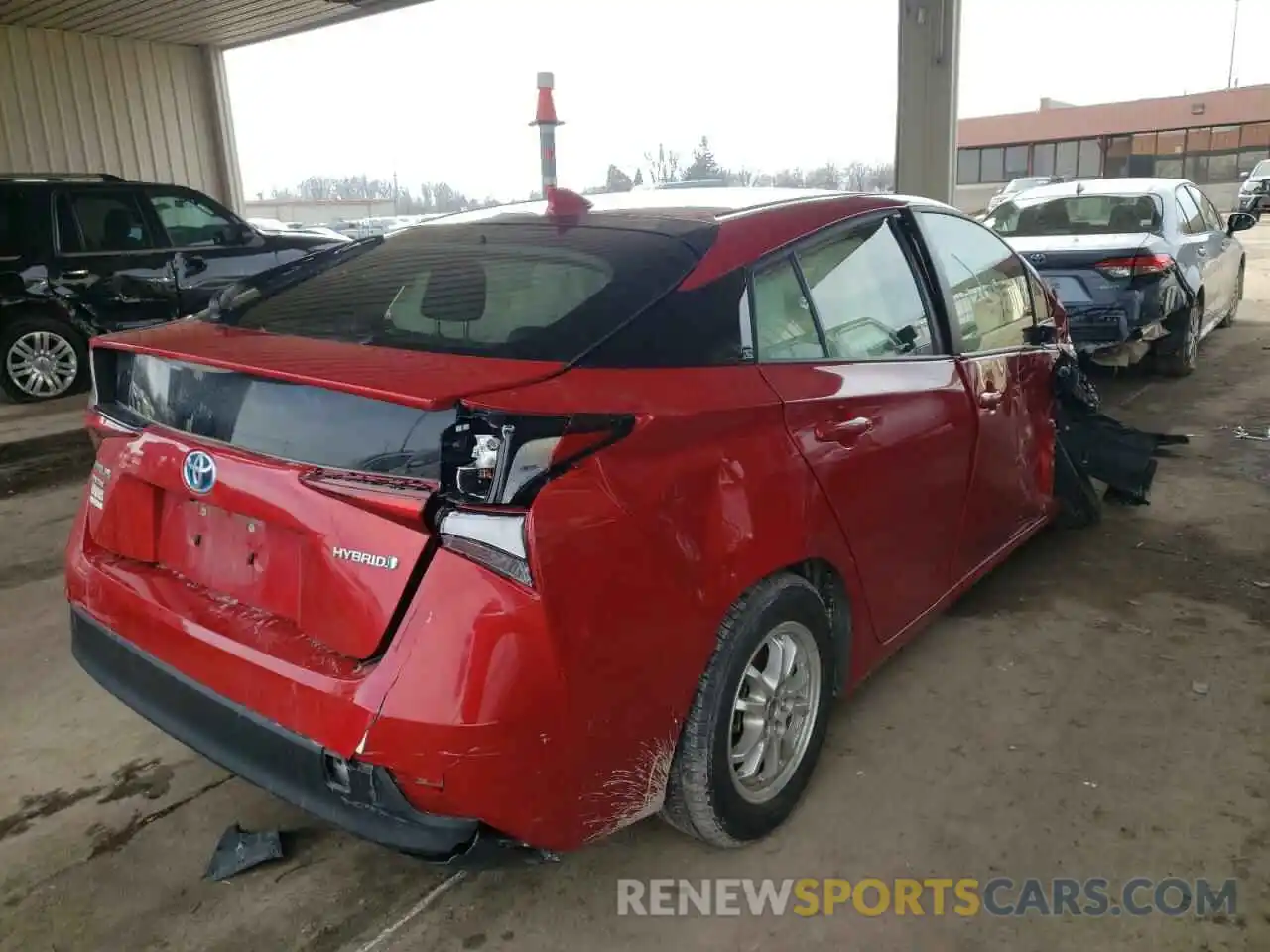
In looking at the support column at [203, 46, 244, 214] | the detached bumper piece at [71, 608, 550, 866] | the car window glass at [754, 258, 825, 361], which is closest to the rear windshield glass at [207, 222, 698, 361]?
the car window glass at [754, 258, 825, 361]

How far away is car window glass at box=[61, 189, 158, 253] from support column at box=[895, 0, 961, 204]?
6.57m

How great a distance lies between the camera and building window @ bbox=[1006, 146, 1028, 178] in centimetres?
3956

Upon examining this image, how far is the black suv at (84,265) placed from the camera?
7953 millimetres

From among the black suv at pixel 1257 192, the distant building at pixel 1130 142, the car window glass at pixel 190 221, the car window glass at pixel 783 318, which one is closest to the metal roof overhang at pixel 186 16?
the car window glass at pixel 190 221

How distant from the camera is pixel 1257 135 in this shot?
35.8m

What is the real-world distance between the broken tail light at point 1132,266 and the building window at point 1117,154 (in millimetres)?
35657

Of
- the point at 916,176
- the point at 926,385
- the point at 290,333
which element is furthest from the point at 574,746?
the point at 916,176

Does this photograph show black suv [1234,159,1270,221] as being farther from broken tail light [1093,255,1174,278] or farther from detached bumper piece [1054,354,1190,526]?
detached bumper piece [1054,354,1190,526]

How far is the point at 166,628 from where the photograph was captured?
82.7 inches

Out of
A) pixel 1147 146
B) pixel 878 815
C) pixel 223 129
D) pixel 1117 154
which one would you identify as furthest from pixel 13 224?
pixel 1147 146

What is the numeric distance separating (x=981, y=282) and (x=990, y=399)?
1.61 ft

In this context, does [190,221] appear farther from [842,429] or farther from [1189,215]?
[1189,215]

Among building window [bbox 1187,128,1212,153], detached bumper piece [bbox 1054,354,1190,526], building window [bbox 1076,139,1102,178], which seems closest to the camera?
detached bumper piece [bbox 1054,354,1190,526]

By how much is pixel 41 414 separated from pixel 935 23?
25.2 ft
